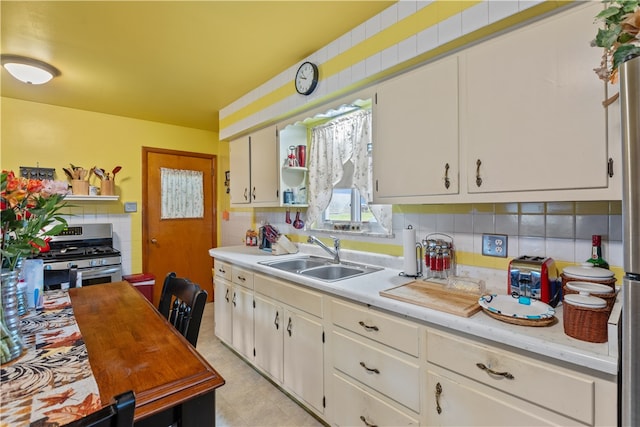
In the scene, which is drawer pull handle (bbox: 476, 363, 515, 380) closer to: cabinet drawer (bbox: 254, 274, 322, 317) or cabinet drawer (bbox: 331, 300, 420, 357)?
cabinet drawer (bbox: 331, 300, 420, 357)

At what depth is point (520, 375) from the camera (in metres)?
1.04

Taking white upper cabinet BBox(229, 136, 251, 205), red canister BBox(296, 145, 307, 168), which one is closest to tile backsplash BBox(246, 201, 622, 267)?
red canister BBox(296, 145, 307, 168)

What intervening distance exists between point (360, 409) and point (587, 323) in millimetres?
1106

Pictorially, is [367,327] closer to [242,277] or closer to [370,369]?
[370,369]

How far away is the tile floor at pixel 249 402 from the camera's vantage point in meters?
1.93

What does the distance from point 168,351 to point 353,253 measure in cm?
156

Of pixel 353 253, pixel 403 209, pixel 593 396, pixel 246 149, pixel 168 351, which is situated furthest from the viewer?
pixel 246 149

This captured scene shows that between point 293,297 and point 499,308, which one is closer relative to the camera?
point 499,308

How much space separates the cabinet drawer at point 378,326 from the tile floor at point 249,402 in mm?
802

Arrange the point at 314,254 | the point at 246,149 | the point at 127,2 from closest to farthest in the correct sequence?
the point at 127,2 → the point at 314,254 → the point at 246,149

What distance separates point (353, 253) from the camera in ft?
7.89

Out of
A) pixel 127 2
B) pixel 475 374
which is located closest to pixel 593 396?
pixel 475 374

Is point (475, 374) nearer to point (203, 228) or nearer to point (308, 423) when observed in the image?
point (308, 423)

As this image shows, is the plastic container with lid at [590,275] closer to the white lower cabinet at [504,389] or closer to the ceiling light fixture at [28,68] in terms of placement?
the white lower cabinet at [504,389]
